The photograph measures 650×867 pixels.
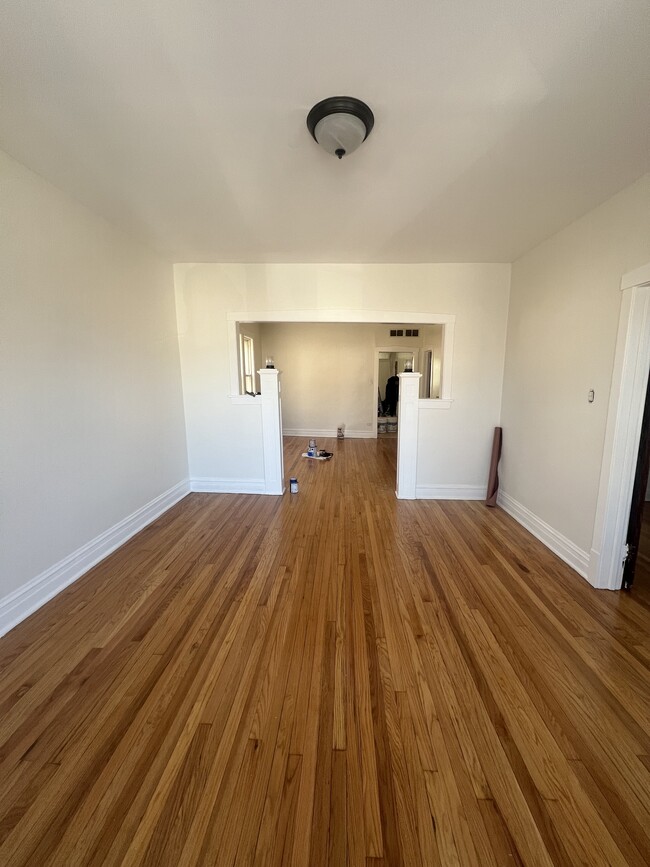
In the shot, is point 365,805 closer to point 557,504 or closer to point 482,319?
point 557,504

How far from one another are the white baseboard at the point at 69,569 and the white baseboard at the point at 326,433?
434cm

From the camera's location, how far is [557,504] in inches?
104

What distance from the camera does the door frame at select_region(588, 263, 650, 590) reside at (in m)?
1.97

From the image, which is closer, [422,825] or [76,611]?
[422,825]

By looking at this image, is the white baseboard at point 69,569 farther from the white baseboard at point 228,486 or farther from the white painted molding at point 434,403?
the white painted molding at point 434,403

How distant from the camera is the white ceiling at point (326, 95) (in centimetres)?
110

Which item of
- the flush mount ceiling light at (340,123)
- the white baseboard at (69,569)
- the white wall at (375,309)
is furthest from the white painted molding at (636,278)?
the white baseboard at (69,569)

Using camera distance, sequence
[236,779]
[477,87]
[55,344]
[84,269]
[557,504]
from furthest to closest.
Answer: [557,504] → [84,269] → [55,344] → [477,87] → [236,779]

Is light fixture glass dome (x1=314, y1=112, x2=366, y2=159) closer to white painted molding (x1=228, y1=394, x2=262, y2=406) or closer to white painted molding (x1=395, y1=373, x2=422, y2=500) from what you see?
white painted molding (x1=395, y1=373, x2=422, y2=500)

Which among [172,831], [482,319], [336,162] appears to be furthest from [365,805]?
[482,319]

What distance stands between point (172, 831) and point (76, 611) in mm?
1445

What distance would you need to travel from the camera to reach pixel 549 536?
2.71 m

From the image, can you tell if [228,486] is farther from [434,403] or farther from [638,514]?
[638,514]

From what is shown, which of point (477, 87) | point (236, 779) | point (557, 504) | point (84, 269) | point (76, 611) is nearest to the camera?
point (236, 779)
